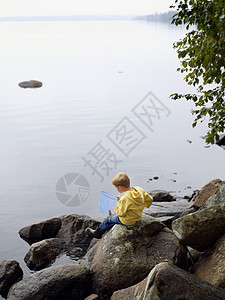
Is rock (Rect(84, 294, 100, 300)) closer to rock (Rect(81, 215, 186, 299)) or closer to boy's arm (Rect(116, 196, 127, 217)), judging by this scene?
rock (Rect(81, 215, 186, 299))

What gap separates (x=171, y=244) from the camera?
353 inches

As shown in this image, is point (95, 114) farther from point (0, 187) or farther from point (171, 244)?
point (171, 244)

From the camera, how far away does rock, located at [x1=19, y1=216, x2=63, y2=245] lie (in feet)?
40.2

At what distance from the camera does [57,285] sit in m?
8.52

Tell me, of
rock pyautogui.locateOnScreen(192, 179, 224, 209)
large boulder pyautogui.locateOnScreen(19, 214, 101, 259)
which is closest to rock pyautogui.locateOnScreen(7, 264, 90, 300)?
large boulder pyautogui.locateOnScreen(19, 214, 101, 259)

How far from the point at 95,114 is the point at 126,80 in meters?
19.7

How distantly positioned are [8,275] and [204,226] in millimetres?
4952

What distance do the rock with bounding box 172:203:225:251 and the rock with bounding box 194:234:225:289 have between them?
169 mm

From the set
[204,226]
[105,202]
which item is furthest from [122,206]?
[204,226]

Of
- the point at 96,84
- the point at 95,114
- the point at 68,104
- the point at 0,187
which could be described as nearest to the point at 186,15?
the point at 0,187

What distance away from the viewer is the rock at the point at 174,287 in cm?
630

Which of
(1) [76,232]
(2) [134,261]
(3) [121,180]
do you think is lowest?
(2) [134,261]
